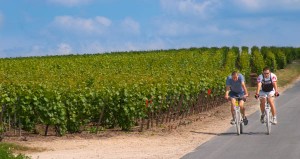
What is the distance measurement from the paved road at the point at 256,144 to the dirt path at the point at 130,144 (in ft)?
1.68

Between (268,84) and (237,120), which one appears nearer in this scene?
(268,84)

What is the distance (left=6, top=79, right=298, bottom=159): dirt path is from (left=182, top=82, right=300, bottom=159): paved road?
0.51m

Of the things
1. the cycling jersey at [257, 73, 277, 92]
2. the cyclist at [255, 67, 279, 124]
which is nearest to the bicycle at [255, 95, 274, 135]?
the cyclist at [255, 67, 279, 124]

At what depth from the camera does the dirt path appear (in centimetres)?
1641

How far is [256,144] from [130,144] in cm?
335

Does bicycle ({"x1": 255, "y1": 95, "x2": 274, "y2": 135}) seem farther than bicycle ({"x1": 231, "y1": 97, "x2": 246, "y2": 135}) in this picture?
No

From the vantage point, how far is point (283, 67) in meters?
73.4

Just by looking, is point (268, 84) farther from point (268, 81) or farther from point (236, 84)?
point (236, 84)

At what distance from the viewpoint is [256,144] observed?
1703cm

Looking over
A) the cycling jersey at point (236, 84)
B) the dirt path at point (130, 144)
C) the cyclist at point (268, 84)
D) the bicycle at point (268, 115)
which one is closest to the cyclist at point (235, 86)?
the cycling jersey at point (236, 84)

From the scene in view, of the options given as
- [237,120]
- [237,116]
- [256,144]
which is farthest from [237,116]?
[256,144]

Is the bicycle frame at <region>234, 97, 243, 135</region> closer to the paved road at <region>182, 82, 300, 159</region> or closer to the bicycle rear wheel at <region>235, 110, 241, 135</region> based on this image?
the bicycle rear wheel at <region>235, 110, 241, 135</region>

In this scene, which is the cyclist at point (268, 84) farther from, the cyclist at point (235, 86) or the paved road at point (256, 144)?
the paved road at point (256, 144)

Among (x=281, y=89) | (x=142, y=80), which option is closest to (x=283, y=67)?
(x=281, y=89)
